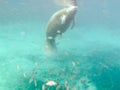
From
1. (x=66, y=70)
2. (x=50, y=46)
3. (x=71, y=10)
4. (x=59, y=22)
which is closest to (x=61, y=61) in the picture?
(x=66, y=70)

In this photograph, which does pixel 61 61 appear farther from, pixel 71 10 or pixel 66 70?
pixel 71 10

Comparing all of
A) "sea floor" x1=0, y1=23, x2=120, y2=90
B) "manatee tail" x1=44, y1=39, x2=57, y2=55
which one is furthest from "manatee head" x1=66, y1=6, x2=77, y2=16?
"sea floor" x1=0, y1=23, x2=120, y2=90

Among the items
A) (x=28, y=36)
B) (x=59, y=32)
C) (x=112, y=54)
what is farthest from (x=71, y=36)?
(x=59, y=32)

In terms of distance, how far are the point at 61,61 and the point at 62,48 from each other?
1.92 meters

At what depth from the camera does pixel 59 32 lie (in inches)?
369

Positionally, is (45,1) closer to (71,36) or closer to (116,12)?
(71,36)

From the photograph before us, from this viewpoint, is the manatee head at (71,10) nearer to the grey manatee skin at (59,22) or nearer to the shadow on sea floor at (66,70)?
the grey manatee skin at (59,22)

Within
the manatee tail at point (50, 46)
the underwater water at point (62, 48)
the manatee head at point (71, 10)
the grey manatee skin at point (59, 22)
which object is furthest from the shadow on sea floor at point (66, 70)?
the manatee head at point (71, 10)

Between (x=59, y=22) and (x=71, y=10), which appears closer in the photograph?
(x=71, y=10)

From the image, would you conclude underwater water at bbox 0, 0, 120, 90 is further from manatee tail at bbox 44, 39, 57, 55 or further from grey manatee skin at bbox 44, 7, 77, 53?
grey manatee skin at bbox 44, 7, 77, 53

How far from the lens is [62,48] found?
2238cm

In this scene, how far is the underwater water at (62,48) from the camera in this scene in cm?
2009

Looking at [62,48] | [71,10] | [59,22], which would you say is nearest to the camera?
[71,10]

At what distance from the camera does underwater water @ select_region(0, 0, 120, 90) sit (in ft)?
65.9
